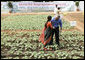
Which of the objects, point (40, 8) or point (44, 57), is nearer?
point (44, 57)

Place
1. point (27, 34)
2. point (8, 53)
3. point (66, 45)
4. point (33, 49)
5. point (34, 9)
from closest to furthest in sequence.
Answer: point (8, 53) < point (33, 49) < point (66, 45) < point (27, 34) < point (34, 9)

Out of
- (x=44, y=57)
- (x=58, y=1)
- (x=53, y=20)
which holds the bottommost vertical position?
(x=44, y=57)

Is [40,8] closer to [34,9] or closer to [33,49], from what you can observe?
[34,9]

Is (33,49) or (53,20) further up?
(53,20)

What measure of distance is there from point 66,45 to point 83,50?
122cm

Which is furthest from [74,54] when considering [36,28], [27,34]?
[36,28]

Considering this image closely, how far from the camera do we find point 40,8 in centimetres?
3756

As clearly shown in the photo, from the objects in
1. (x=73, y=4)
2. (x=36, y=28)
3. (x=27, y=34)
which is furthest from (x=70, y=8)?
(x=27, y=34)

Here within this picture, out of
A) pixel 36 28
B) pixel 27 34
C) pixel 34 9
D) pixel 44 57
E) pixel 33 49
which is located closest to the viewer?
pixel 44 57

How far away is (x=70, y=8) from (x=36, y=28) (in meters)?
21.4

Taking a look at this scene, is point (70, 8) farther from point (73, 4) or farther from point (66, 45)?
point (66, 45)

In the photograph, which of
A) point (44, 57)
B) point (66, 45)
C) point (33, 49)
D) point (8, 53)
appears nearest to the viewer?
point (44, 57)

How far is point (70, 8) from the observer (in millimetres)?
38094

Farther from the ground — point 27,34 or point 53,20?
point 53,20
